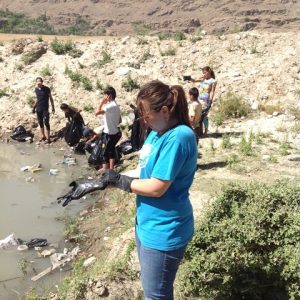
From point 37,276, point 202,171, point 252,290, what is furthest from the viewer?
point 202,171

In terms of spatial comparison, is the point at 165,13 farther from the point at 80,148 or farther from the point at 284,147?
the point at 284,147

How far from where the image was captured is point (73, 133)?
1024cm

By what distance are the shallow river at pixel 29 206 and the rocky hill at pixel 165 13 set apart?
56389 mm

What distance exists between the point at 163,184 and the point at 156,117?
359 millimetres

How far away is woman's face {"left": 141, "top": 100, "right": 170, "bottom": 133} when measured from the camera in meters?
2.50

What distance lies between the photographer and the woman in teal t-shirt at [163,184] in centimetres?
245

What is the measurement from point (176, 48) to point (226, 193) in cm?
1164

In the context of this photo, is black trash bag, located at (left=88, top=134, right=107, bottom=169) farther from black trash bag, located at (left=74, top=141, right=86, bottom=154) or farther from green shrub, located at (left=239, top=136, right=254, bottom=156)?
green shrub, located at (left=239, top=136, right=254, bottom=156)

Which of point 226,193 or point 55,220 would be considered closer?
point 226,193

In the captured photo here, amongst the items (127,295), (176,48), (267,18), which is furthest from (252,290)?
(267,18)

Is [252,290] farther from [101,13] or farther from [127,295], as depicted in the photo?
[101,13]

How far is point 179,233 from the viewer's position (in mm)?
2533

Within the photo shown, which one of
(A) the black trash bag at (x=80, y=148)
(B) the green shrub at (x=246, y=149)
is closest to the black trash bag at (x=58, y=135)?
(A) the black trash bag at (x=80, y=148)

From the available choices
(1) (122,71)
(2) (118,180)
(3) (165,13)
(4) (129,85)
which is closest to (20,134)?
(4) (129,85)
